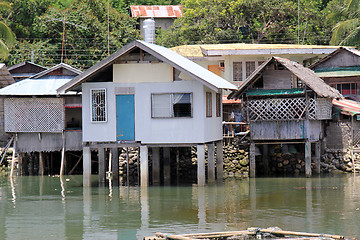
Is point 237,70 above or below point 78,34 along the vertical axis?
below

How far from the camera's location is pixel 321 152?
31266 millimetres

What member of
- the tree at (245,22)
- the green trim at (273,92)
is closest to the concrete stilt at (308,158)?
the green trim at (273,92)

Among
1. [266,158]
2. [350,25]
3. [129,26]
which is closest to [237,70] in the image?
[350,25]

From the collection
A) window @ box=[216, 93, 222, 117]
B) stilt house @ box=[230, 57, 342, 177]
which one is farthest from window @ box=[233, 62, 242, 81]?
window @ box=[216, 93, 222, 117]

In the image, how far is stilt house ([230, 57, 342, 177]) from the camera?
1088 inches

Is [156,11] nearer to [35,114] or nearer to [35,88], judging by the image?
[35,88]

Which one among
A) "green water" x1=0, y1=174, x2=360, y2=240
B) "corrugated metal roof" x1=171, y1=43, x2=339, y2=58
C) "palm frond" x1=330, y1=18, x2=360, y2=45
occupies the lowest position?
"green water" x1=0, y1=174, x2=360, y2=240

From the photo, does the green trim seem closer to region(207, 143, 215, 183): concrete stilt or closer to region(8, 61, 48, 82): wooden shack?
region(207, 143, 215, 183): concrete stilt

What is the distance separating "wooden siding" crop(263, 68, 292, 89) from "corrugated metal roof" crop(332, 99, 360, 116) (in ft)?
10.3

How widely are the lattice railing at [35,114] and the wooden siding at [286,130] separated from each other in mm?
8879

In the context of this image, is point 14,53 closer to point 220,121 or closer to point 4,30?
point 4,30

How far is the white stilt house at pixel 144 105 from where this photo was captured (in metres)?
24.5

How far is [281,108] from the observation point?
27922 mm

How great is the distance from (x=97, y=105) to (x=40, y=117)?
6019 mm
